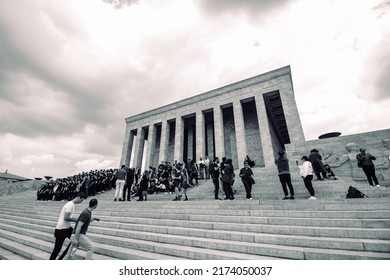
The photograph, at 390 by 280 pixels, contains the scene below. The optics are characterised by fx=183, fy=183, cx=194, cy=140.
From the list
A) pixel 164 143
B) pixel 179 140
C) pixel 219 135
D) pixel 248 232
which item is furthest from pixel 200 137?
pixel 248 232

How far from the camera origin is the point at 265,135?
15883mm

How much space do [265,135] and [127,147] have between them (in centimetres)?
1707

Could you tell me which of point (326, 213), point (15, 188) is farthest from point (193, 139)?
point (15, 188)

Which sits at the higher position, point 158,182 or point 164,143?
point 164,143

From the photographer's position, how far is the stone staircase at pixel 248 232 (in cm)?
318

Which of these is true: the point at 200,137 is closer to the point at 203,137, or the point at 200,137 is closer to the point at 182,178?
the point at 203,137

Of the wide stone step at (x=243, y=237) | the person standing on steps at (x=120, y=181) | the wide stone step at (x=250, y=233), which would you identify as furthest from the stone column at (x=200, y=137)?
the wide stone step at (x=243, y=237)

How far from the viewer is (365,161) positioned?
644 centimetres

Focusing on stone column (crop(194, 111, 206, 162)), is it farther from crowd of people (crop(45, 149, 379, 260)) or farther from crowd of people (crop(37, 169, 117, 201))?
crowd of people (crop(37, 169, 117, 201))

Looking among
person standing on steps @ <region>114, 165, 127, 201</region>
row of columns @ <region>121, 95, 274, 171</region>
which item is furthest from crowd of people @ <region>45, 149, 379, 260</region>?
row of columns @ <region>121, 95, 274, 171</region>
